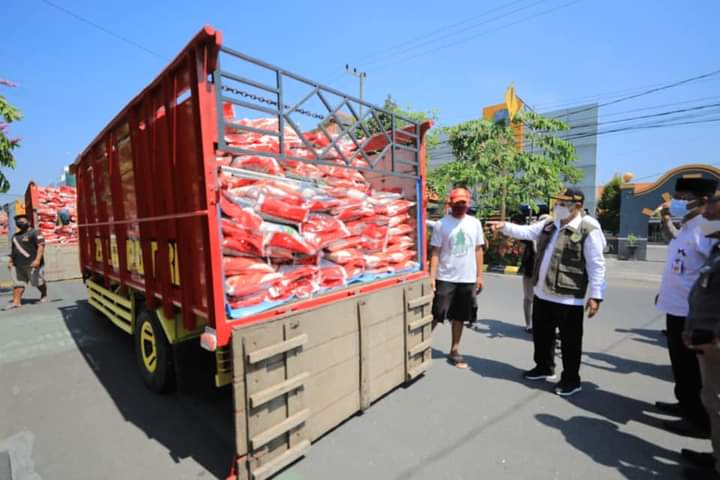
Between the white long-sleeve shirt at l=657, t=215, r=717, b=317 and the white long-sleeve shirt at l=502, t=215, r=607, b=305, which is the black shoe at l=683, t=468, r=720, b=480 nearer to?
the white long-sleeve shirt at l=657, t=215, r=717, b=317

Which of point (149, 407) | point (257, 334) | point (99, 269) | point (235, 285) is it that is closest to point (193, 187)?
point (235, 285)

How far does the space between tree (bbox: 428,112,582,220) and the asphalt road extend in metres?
7.13

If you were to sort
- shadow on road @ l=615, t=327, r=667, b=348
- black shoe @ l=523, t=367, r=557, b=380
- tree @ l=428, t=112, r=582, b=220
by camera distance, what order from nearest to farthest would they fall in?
black shoe @ l=523, t=367, r=557, b=380 → shadow on road @ l=615, t=327, r=667, b=348 → tree @ l=428, t=112, r=582, b=220

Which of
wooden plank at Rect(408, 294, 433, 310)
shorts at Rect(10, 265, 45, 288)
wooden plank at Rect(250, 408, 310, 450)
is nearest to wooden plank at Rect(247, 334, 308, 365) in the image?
wooden plank at Rect(250, 408, 310, 450)

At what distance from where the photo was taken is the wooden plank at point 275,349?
83.0 inches

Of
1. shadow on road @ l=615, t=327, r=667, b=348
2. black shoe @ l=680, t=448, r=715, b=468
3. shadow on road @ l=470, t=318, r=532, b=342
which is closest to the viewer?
black shoe @ l=680, t=448, r=715, b=468

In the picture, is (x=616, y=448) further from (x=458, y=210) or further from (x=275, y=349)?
(x=275, y=349)

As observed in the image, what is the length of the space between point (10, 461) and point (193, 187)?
2.38m

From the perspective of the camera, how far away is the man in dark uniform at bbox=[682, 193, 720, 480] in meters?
2.04

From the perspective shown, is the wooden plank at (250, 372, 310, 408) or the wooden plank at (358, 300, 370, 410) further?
the wooden plank at (358, 300, 370, 410)

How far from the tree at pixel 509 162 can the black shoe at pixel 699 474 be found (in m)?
9.43

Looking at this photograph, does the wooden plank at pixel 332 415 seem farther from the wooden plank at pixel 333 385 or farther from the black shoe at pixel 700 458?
the black shoe at pixel 700 458

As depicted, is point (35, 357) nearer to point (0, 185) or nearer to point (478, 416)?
point (478, 416)

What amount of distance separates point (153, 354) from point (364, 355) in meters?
2.20
